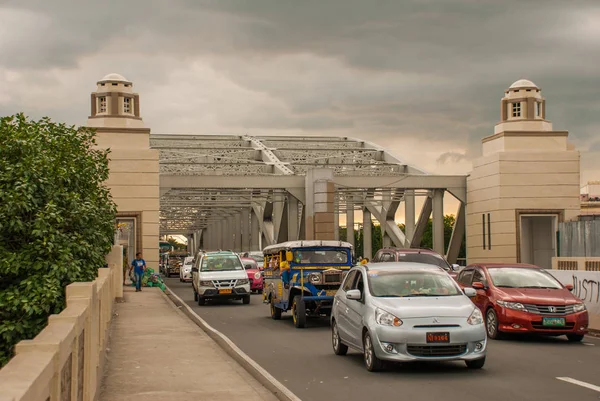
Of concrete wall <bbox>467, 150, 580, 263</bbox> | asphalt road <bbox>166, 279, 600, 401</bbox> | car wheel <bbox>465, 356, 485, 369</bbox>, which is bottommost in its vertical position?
asphalt road <bbox>166, 279, 600, 401</bbox>

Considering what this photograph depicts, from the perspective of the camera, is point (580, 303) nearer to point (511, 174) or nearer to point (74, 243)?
point (74, 243)

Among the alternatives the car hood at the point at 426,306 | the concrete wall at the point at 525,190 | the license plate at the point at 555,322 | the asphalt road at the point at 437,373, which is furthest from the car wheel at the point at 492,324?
the concrete wall at the point at 525,190

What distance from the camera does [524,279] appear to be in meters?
19.1

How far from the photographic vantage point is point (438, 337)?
12.9 meters

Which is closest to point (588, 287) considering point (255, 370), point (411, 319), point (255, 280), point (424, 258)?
point (424, 258)

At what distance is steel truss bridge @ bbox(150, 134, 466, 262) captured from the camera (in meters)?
57.4

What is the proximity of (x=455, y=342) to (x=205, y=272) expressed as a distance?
20.0 m

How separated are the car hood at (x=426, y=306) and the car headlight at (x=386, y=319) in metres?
0.05

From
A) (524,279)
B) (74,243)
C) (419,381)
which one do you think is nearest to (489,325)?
(524,279)

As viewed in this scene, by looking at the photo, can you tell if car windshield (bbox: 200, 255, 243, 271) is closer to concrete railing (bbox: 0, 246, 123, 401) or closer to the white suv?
the white suv

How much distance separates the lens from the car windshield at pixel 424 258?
84.5 ft

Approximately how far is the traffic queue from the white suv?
601 centimetres

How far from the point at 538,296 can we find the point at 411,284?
176 inches

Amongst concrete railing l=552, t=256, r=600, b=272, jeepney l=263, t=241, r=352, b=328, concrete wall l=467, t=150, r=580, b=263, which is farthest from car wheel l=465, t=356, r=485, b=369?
→ concrete wall l=467, t=150, r=580, b=263
